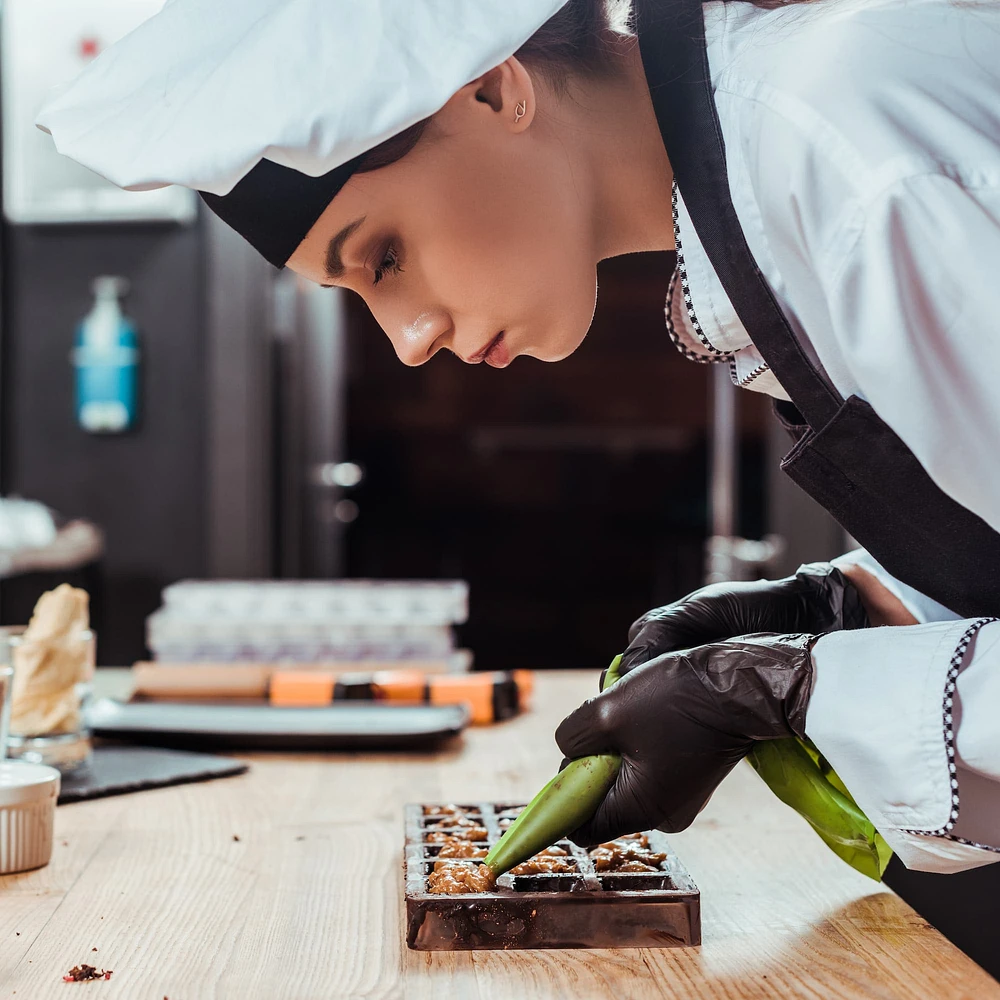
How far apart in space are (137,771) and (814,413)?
0.85m

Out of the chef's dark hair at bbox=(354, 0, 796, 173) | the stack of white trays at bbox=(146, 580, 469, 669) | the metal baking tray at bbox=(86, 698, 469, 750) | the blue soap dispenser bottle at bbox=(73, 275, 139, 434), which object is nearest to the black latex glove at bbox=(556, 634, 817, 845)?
the chef's dark hair at bbox=(354, 0, 796, 173)

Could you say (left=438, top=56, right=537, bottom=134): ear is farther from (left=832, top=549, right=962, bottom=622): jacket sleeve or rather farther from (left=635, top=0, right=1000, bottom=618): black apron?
(left=832, top=549, right=962, bottom=622): jacket sleeve

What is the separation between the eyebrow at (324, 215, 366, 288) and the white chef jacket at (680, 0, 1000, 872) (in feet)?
0.76

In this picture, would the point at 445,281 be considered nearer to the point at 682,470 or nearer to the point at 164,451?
the point at 164,451

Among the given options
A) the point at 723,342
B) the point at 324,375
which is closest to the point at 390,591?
the point at 723,342

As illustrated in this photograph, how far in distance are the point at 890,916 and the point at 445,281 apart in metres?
0.56

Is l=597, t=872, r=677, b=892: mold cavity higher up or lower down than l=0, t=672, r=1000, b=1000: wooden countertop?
higher up

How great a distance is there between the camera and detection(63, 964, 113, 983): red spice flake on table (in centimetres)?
71

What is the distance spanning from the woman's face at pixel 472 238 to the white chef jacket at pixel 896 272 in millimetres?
117

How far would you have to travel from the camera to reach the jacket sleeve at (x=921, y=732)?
2.29ft

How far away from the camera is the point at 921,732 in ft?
2.30

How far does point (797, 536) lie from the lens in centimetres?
289

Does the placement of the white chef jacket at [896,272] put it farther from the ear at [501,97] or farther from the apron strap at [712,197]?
the ear at [501,97]

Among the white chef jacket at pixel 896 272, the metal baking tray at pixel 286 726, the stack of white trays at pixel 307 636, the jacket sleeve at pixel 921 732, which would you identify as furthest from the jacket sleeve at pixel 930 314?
the stack of white trays at pixel 307 636
